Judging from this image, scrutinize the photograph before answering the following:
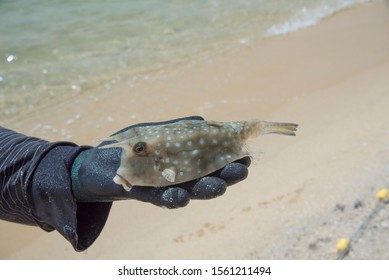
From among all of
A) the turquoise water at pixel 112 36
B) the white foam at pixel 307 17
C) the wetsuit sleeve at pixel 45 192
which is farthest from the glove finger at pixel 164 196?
the white foam at pixel 307 17

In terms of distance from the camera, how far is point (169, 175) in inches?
85.3

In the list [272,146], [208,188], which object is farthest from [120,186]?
[272,146]

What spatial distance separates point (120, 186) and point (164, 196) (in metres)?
0.23

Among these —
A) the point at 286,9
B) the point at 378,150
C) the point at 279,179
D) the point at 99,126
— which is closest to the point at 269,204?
the point at 279,179

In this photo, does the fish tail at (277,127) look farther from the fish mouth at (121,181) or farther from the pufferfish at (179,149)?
the fish mouth at (121,181)

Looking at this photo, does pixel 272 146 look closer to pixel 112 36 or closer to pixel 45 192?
pixel 45 192

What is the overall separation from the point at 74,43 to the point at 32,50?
70 centimetres

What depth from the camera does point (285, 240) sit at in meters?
3.78

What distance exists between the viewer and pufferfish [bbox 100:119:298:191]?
84.7 inches

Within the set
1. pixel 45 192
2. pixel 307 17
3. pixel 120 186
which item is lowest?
pixel 307 17

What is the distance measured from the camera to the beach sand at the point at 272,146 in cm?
387

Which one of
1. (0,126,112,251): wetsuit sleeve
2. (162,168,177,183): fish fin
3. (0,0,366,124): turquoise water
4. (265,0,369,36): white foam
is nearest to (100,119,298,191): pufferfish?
(162,168,177,183): fish fin

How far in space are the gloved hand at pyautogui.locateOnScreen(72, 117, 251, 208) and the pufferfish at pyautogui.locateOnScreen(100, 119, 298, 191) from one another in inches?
1.6

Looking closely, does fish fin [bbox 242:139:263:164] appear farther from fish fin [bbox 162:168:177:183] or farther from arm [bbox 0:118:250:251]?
fish fin [bbox 162:168:177:183]
